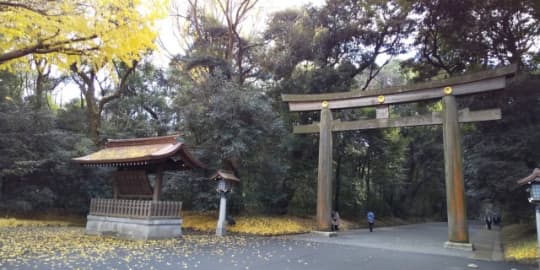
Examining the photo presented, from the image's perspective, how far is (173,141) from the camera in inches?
496

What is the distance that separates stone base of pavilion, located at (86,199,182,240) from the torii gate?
19.3ft

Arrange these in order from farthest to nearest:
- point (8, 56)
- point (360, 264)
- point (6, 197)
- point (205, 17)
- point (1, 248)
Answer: point (205, 17) < point (6, 197) < point (1, 248) < point (360, 264) < point (8, 56)

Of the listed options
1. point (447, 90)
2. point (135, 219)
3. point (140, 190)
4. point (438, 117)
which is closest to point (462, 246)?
point (438, 117)

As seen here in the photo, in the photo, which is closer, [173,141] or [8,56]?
[8,56]

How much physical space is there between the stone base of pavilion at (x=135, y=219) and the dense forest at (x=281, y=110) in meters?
3.80

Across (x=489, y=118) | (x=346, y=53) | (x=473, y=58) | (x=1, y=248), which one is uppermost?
(x=346, y=53)

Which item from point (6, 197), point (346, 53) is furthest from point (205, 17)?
point (6, 197)

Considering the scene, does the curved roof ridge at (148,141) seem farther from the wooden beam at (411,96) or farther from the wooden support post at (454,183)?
the wooden support post at (454,183)

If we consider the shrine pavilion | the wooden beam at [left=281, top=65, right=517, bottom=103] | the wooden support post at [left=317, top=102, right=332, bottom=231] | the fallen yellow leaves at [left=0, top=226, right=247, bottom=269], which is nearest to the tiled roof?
the shrine pavilion

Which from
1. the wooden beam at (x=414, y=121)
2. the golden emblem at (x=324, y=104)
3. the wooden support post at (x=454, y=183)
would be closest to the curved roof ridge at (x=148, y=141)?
the wooden beam at (x=414, y=121)

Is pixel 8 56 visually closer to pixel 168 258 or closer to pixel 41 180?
pixel 168 258

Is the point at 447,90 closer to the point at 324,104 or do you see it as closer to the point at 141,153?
the point at 324,104

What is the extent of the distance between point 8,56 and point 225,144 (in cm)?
1202

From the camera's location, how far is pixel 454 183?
11070 mm
